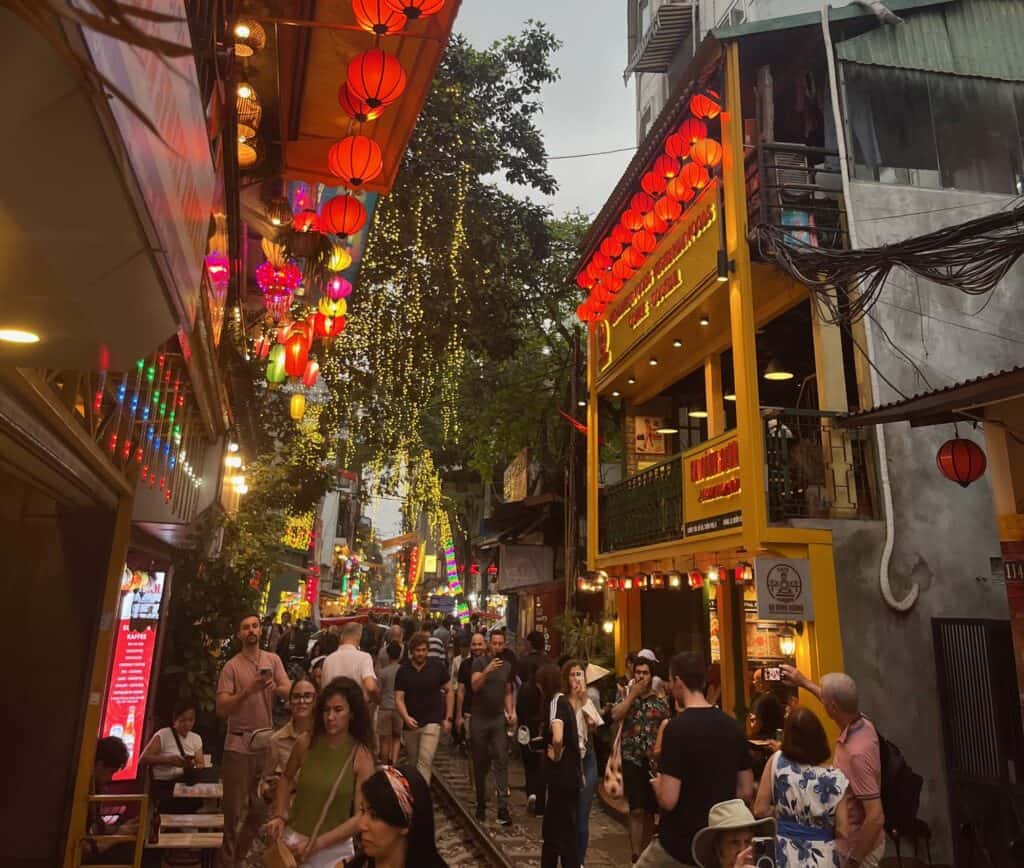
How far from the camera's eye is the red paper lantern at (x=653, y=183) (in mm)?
12305

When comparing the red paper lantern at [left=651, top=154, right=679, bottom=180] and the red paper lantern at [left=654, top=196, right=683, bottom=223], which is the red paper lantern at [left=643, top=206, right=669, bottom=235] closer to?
the red paper lantern at [left=654, top=196, right=683, bottom=223]

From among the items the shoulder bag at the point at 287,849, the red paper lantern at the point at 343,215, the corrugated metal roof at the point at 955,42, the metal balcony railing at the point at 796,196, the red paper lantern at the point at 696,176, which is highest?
the corrugated metal roof at the point at 955,42

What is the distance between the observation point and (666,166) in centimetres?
1206

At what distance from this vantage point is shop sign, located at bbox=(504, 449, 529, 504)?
22.7 m

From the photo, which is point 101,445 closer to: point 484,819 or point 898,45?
point 484,819

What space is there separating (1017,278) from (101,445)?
11221 millimetres

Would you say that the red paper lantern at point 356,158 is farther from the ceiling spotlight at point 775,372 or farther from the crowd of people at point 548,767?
the ceiling spotlight at point 775,372

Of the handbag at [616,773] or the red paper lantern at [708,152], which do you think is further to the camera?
the red paper lantern at [708,152]

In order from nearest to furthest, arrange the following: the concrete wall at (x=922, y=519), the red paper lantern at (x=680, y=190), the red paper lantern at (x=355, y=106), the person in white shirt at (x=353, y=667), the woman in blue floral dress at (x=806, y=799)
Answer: the woman in blue floral dress at (x=806, y=799) < the red paper lantern at (x=355, y=106) < the person in white shirt at (x=353, y=667) < the concrete wall at (x=922, y=519) < the red paper lantern at (x=680, y=190)

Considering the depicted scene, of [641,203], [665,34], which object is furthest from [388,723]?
[665,34]

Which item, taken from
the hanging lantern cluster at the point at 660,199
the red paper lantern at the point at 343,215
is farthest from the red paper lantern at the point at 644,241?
the red paper lantern at the point at 343,215

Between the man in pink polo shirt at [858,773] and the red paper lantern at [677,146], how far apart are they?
29.1 ft

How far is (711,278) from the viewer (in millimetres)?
10695

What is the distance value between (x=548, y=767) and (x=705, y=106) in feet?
30.4
